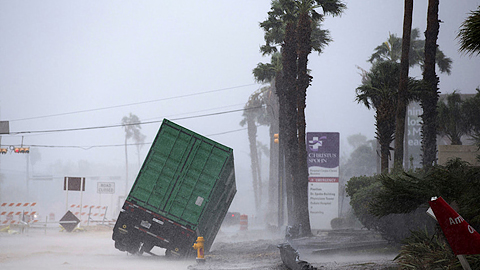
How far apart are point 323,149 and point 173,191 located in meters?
13.5

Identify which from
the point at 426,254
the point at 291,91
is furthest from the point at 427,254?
the point at 291,91

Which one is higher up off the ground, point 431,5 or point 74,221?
point 431,5

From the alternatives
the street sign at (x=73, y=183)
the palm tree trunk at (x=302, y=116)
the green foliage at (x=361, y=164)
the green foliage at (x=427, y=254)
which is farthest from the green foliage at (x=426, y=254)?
the green foliage at (x=361, y=164)

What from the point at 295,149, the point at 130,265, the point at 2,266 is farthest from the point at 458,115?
the point at 2,266

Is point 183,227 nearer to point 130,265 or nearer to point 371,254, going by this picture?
point 130,265

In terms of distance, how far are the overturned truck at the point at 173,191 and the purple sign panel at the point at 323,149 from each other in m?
12.2

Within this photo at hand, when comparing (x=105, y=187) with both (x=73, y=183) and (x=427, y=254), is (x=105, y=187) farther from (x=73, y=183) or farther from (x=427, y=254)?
(x=427, y=254)

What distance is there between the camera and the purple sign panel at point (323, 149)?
2936 cm

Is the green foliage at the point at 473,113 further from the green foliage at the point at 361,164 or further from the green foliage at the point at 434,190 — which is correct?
the green foliage at the point at 361,164

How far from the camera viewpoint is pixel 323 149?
29.4 metres

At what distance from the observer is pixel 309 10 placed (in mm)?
26922

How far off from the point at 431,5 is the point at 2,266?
18333mm

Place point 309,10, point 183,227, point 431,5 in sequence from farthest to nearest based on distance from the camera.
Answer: point 309,10
point 431,5
point 183,227

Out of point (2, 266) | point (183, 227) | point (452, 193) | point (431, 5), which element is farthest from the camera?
point (431, 5)
